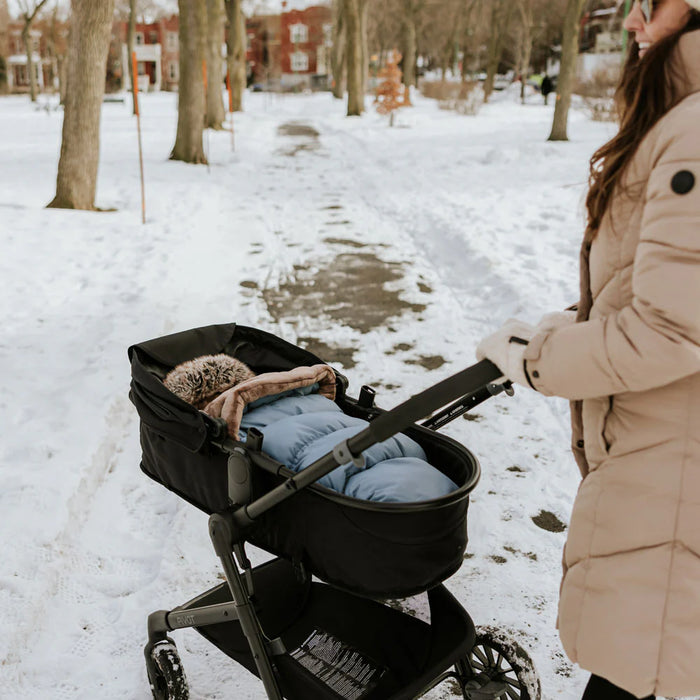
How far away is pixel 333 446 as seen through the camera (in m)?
2.05

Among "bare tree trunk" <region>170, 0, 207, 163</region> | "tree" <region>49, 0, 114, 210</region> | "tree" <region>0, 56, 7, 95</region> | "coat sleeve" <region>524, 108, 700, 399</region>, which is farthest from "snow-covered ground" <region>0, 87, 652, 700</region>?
"tree" <region>0, 56, 7, 95</region>

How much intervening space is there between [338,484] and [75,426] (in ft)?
7.83

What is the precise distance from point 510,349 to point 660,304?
0.32 metres

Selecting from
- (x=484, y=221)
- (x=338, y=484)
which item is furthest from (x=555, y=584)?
(x=484, y=221)

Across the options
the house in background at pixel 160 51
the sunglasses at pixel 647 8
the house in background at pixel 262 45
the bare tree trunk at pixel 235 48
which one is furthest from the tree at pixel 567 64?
the house in background at pixel 262 45

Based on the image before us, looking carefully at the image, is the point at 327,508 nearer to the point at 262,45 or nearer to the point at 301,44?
the point at 301,44

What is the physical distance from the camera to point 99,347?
4.98 meters

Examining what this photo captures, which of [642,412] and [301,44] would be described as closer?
[642,412]

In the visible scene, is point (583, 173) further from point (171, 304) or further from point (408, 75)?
point (408, 75)

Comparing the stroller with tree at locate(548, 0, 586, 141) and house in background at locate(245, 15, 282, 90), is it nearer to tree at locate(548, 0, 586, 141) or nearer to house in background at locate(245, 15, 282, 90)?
tree at locate(548, 0, 586, 141)

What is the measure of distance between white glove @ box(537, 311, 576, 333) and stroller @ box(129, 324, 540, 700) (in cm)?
14

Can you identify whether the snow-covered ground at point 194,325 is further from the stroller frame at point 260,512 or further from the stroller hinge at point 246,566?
the stroller hinge at point 246,566

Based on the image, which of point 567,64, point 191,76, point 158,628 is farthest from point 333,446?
point 567,64

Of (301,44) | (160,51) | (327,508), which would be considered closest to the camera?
(327,508)
